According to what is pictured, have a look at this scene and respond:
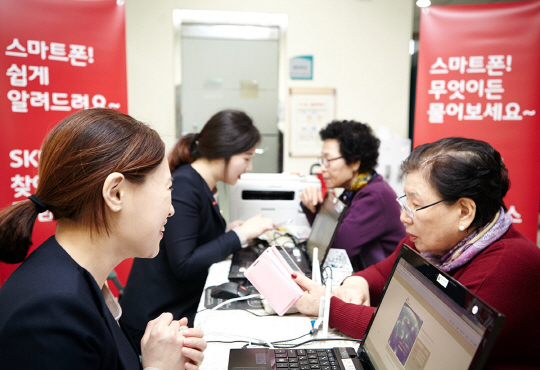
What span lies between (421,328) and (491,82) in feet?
8.85

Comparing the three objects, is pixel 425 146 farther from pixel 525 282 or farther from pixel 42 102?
pixel 42 102

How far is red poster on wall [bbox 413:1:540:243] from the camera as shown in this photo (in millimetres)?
2867

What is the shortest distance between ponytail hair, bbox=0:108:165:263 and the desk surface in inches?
18.5

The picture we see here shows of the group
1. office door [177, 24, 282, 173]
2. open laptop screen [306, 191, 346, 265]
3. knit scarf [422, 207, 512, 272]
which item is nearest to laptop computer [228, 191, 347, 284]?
open laptop screen [306, 191, 346, 265]

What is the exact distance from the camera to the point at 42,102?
2516 millimetres

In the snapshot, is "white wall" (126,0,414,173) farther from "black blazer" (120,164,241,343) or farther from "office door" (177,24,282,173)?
"black blazer" (120,164,241,343)

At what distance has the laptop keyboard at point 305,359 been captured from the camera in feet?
3.25

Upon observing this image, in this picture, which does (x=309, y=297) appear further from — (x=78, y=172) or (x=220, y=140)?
(x=220, y=140)

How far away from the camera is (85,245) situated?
2.83 ft

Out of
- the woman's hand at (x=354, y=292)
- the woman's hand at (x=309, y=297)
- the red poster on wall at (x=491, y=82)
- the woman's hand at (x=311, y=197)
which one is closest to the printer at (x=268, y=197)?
the woman's hand at (x=311, y=197)

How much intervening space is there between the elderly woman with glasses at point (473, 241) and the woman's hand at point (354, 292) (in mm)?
131

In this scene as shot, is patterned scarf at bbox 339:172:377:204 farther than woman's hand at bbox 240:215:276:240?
Yes

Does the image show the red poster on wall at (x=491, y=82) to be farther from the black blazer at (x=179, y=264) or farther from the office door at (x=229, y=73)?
the black blazer at (x=179, y=264)

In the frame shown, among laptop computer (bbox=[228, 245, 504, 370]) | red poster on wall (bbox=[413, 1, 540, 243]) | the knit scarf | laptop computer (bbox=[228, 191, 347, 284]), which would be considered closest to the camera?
laptop computer (bbox=[228, 245, 504, 370])
